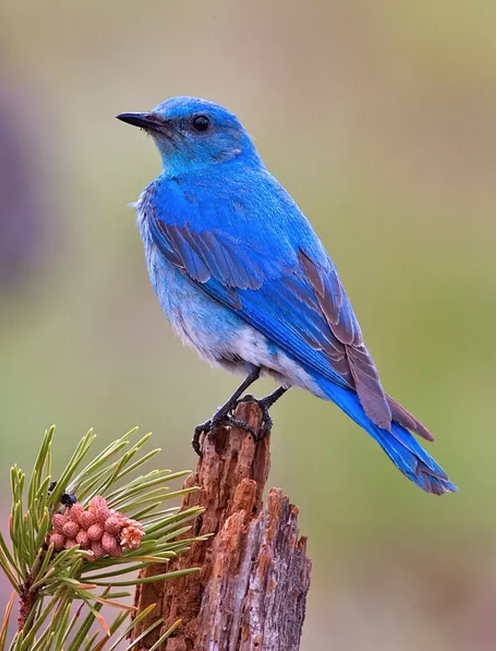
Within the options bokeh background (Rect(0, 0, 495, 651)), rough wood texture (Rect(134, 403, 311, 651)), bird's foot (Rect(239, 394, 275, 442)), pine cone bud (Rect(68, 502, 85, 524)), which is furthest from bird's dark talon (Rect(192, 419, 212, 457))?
bokeh background (Rect(0, 0, 495, 651))

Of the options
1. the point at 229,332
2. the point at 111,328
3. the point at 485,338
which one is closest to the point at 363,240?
the point at 485,338

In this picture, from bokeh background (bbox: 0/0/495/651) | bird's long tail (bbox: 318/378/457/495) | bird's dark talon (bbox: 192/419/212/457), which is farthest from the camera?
bokeh background (bbox: 0/0/495/651)

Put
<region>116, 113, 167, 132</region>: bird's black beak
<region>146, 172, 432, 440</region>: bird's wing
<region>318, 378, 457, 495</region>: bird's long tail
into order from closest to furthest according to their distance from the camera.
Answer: <region>318, 378, 457, 495</region>: bird's long tail
<region>146, 172, 432, 440</region>: bird's wing
<region>116, 113, 167, 132</region>: bird's black beak

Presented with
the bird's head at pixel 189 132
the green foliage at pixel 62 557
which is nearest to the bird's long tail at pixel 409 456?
the green foliage at pixel 62 557

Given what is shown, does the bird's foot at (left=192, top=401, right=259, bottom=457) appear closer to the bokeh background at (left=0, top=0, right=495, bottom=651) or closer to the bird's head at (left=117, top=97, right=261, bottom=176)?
the bird's head at (left=117, top=97, right=261, bottom=176)

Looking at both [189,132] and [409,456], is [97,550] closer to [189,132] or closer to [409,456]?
[409,456]

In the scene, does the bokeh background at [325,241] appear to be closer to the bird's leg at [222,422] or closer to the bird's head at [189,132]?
the bird's head at [189,132]

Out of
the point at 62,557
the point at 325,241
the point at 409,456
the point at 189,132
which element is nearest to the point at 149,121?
the point at 189,132
